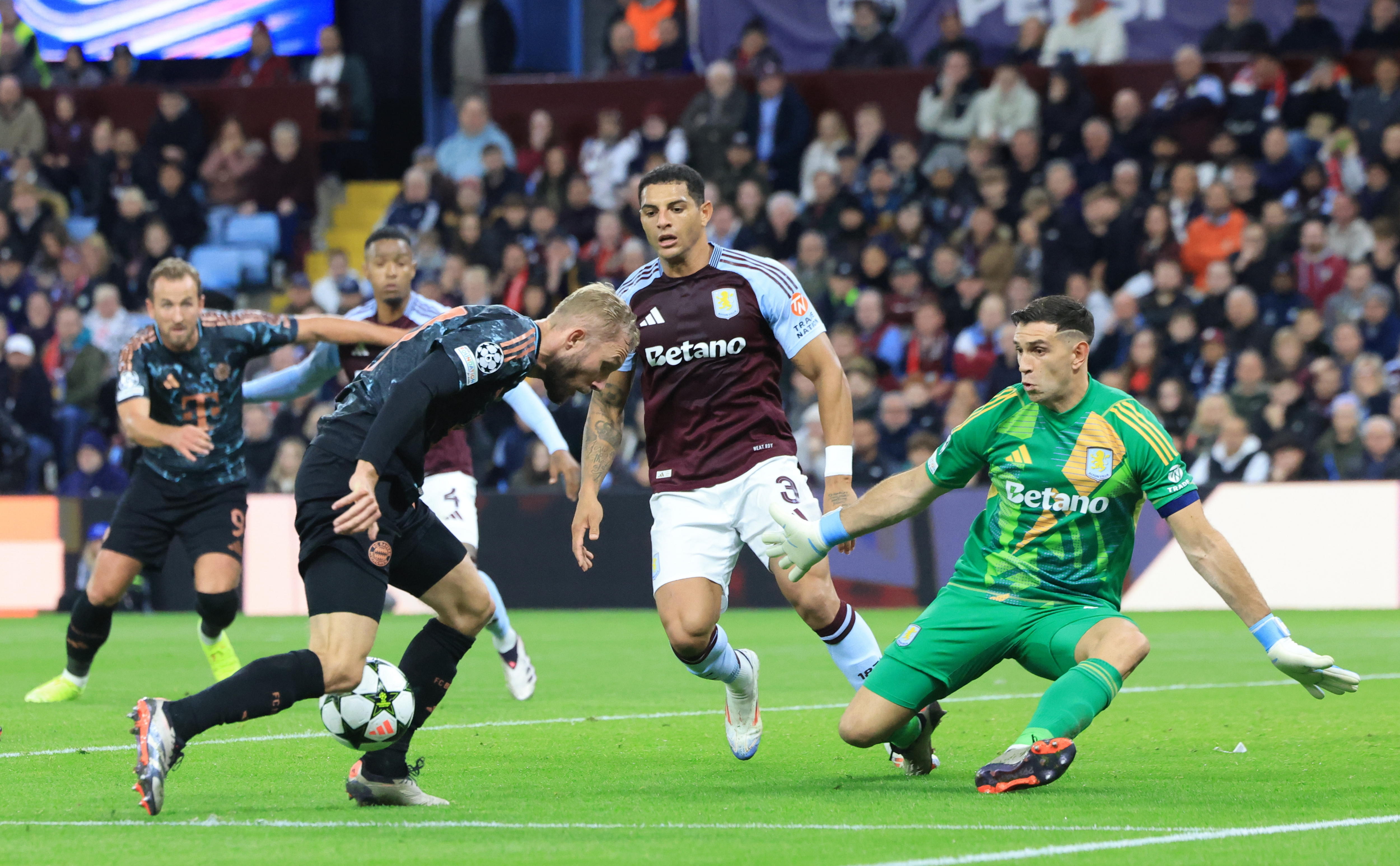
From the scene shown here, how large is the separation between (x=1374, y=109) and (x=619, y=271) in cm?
807

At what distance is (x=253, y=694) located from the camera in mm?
6070

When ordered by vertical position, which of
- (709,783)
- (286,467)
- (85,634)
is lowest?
(286,467)

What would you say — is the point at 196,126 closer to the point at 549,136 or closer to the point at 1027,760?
the point at 549,136

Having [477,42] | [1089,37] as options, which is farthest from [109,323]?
[1089,37]

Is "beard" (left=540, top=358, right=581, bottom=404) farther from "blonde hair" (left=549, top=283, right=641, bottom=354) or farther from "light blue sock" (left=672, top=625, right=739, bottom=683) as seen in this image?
"light blue sock" (left=672, top=625, right=739, bottom=683)

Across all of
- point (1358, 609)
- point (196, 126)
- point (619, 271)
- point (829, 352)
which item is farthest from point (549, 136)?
point (829, 352)

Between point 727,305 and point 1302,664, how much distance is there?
286cm

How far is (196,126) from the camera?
80.0 feet

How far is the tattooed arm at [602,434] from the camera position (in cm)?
830

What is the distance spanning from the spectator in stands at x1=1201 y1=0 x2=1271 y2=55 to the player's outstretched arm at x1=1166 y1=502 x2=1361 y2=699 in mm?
15111

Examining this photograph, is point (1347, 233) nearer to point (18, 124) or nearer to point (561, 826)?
point (561, 826)

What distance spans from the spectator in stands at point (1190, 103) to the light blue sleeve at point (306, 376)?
1308 cm

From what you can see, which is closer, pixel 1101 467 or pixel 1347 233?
pixel 1101 467

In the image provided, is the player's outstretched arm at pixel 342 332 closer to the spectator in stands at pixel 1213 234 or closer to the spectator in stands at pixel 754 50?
the spectator in stands at pixel 1213 234
